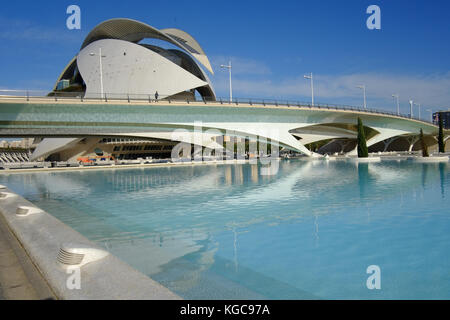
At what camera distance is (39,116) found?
27266mm

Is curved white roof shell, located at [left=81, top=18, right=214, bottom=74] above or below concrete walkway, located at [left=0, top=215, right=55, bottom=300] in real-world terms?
above

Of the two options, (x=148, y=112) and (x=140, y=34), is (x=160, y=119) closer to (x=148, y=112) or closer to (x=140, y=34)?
(x=148, y=112)

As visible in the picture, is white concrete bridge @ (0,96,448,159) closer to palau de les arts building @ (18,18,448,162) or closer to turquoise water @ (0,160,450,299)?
palau de les arts building @ (18,18,448,162)

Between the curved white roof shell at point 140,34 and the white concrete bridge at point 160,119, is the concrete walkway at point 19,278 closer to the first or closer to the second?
the white concrete bridge at point 160,119

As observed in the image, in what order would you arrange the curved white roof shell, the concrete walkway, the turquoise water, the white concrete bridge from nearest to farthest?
the concrete walkway, the turquoise water, the white concrete bridge, the curved white roof shell

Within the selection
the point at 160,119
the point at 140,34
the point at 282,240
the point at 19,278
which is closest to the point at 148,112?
the point at 160,119

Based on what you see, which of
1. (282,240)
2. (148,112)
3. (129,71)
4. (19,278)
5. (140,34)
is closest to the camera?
(19,278)

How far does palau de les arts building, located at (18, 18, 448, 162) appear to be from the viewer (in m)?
30.1

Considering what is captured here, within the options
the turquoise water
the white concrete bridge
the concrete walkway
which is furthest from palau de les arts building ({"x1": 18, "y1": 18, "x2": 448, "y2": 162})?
the concrete walkway

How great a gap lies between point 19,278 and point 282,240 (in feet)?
13.9

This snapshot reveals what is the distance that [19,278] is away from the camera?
13.3 ft

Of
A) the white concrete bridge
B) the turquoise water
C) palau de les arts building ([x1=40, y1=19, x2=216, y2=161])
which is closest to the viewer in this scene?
the turquoise water

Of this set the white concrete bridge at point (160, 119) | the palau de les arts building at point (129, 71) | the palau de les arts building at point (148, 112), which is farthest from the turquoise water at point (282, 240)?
the palau de les arts building at point (129, 71)

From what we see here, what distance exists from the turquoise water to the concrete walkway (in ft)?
4.69
